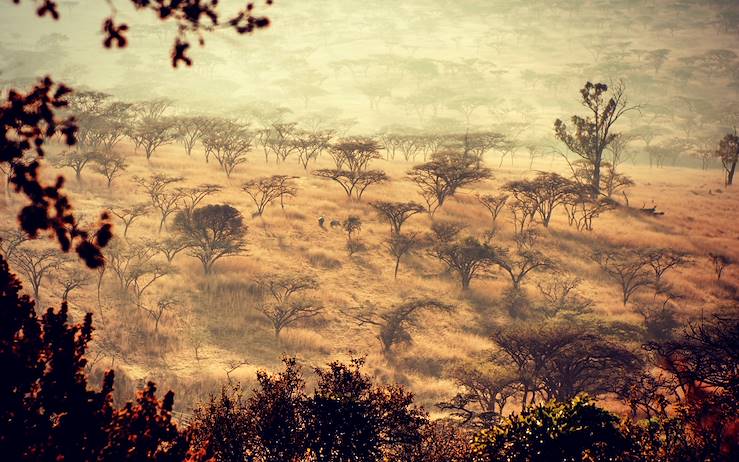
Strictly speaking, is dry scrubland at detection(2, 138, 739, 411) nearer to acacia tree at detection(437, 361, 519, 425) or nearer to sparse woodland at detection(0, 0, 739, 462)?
sparse woodland at detection(0, 0, 739, 462)

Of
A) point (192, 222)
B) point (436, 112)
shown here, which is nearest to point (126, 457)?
point (192, 222)

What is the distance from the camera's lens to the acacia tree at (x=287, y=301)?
2850 cm

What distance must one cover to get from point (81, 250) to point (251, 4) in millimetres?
2778

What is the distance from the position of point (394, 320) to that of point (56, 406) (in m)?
23.4

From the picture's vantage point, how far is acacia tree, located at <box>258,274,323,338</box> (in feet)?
93.5

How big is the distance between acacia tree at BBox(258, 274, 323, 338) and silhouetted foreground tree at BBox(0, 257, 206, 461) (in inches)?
825

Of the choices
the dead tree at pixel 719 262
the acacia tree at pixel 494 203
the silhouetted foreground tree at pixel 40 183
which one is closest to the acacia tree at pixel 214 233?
the acacia tree at pixel 494 203

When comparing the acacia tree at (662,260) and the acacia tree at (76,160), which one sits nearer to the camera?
the acacia tree at (662,260)

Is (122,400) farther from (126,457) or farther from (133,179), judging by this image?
(133,179)

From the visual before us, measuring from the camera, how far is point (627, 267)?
37.5 m

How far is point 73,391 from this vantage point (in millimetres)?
6832

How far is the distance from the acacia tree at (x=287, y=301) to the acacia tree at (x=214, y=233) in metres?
3.68

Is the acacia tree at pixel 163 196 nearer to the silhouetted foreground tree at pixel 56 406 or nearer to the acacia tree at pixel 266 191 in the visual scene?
the acacia tree at pixel 266 191

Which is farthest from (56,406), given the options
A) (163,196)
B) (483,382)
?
(163,196)
